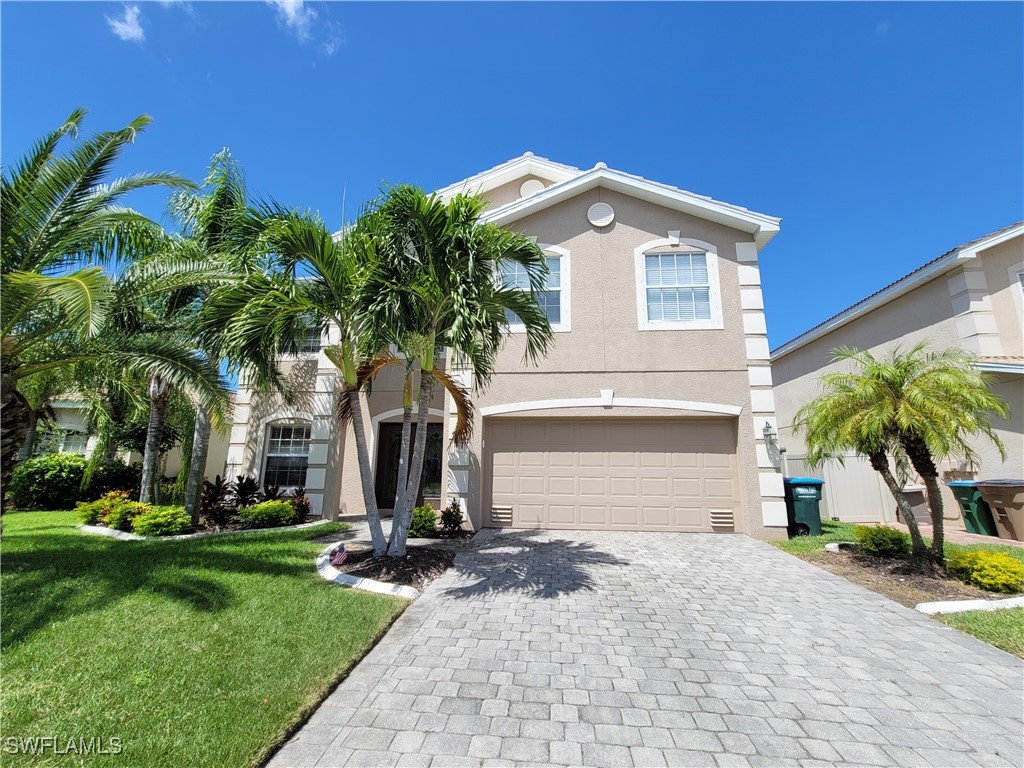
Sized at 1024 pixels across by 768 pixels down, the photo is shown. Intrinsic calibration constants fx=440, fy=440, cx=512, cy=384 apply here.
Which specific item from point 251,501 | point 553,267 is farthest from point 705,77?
point 251,501

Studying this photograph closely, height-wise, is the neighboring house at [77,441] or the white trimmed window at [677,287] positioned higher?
the white trimmed window at [677,287]

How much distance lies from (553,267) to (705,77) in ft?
17.0

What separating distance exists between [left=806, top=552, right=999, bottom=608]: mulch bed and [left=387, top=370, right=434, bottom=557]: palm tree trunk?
263 inches

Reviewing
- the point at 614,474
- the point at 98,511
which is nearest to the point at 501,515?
the point at 614,474

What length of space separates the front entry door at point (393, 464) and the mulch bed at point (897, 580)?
8.31m

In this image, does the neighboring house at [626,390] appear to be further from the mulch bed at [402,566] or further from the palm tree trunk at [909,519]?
the mulch bed at [402,566]

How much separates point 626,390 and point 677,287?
113 inches

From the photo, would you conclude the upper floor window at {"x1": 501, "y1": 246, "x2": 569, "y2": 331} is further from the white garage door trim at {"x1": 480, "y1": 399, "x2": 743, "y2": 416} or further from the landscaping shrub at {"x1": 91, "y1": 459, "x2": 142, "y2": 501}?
the landscaping shrub at {"x1": 91, "y1": 459, "x2": 142, "y2": 501}

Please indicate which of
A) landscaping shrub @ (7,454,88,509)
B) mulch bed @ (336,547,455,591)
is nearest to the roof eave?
mulch bed @ (336,547,455,591)

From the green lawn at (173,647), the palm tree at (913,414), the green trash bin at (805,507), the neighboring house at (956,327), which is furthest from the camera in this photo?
the neighboring house at (956,327)

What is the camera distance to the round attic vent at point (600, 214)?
1097cm

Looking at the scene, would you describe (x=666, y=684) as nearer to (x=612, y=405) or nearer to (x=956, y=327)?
(x=612, y=405)

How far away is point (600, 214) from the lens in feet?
36.1

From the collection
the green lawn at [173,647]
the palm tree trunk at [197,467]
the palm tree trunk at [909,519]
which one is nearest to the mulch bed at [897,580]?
the palm tree trunk at [909,519]
